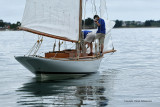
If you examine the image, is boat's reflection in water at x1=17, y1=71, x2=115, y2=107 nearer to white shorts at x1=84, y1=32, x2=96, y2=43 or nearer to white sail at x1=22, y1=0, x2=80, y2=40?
white shorts at x1=84, y1=32, x2=96, y2=43

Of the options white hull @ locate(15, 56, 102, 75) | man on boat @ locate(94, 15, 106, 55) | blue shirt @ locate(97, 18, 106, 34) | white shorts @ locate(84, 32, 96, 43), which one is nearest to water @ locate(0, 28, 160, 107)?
white hull @ locate(15, 56, 102, 75)

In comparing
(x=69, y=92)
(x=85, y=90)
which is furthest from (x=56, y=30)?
(x=69, y=92)

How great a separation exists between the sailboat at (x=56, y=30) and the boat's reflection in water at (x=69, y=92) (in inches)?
26.7

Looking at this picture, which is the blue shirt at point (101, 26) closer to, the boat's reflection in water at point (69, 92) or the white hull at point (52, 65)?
the white hull at point (52, 65)

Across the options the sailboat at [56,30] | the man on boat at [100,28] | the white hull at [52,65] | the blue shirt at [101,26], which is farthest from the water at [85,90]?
the blue shirt at [101,26]

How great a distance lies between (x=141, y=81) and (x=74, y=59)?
11.0 ft

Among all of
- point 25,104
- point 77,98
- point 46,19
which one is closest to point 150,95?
point 77,98

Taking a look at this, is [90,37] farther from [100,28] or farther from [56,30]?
[56,30]

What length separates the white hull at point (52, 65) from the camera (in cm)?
2112

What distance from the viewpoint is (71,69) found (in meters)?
22.4

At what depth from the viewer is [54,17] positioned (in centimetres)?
2227

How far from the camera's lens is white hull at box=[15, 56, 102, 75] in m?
21.1

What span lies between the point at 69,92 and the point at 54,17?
187 inches

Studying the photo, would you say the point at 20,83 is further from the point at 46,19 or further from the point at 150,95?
the point at 150,95
